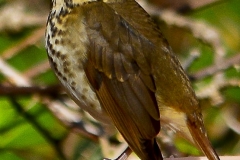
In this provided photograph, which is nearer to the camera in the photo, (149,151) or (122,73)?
(149,151)

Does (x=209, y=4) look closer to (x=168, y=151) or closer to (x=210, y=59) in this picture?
(x=210, y=59)

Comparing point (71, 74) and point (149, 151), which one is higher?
point (71, 74)

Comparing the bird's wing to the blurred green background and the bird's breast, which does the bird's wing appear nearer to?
the bird's breast

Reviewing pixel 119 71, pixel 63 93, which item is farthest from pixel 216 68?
pixel 119 71

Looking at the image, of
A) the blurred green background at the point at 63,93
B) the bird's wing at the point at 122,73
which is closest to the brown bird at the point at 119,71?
the bird's wing at the point at 122,73

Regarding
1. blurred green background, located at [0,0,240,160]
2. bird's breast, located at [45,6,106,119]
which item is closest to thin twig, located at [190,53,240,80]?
blurred green background, located at [0,0,240,160]

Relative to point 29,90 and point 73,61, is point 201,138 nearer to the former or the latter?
point 73,61

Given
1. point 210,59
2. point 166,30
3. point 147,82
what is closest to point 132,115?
point 147,82
